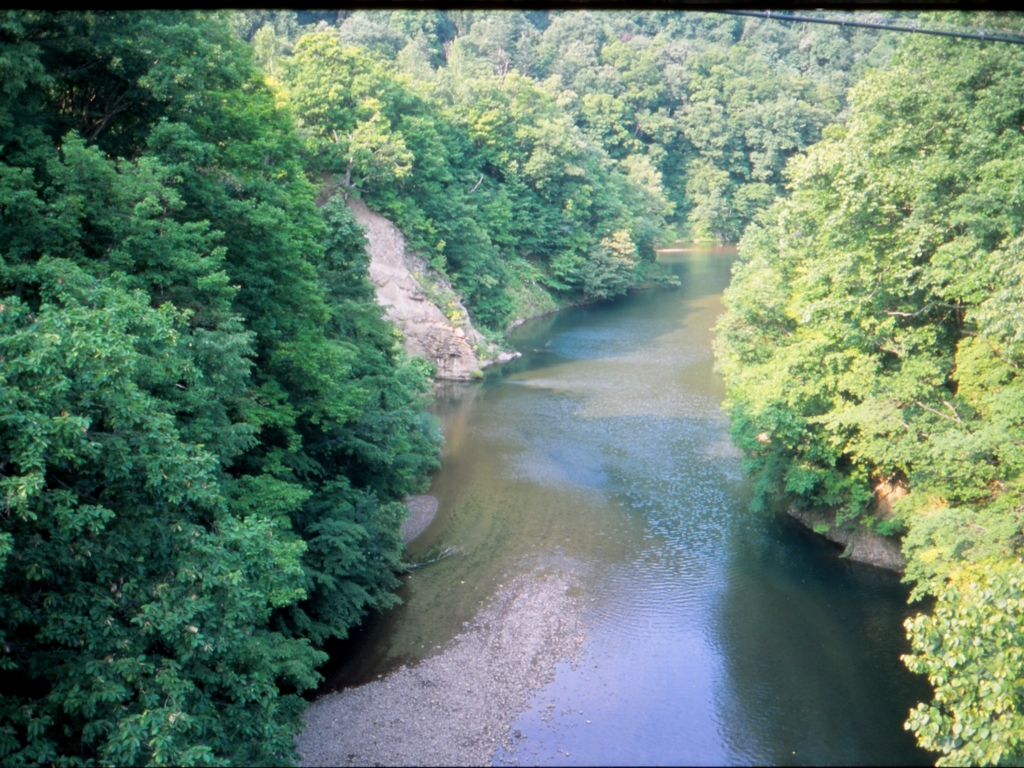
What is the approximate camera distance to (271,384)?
51.4ft

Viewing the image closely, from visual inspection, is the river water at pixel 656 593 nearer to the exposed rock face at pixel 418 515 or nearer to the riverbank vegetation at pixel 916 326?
the exposed rock face at pixel 418 515

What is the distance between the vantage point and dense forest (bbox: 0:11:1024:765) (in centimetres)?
881

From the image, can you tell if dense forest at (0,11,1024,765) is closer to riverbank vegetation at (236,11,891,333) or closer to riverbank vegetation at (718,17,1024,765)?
riverbank vegetation at (718,17,1024,765)

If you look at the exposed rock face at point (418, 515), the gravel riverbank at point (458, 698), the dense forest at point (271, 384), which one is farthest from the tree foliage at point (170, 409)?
the exposed rock face at point (418, 515)

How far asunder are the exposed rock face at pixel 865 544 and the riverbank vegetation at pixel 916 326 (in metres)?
0.49

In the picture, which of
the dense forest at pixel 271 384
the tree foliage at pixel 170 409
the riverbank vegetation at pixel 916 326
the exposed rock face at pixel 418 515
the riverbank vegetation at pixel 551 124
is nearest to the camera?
the tree foliage at pixel 170 409

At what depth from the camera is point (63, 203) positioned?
37.2 feet

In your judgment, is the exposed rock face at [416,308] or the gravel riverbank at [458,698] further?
the exposed rock face at [416,308]

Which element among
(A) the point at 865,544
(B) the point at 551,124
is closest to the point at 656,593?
(A) the point at 865,544

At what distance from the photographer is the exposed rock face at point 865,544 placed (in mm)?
19516

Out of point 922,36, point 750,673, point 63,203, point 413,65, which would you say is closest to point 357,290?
point 63,203

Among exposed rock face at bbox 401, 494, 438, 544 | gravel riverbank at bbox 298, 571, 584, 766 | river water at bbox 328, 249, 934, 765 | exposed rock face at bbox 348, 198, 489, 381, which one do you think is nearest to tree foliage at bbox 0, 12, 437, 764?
gravel riverbank at bbox 298, 571, 584, 766

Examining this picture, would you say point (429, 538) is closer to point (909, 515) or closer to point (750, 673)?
point (750, 673)

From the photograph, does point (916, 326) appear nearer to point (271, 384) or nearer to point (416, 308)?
point (271, 384)
